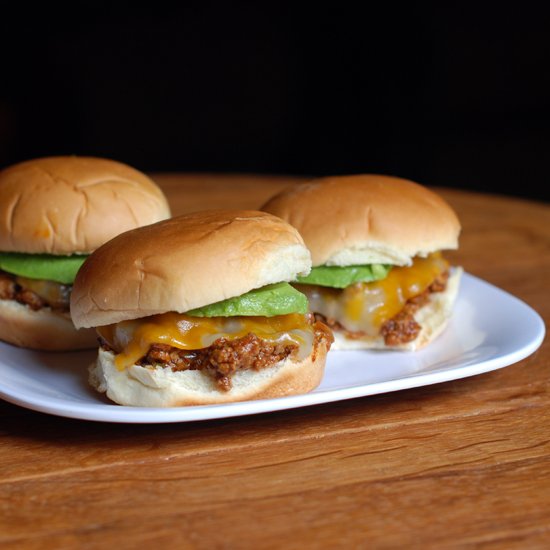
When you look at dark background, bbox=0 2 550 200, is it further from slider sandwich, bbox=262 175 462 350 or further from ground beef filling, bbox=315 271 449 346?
ground beef filling, bbox=315 271 449 346

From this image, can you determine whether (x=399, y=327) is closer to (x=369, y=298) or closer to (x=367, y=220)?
(x=369, y=298)

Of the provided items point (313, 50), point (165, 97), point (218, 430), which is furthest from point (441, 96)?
point (218, 430)

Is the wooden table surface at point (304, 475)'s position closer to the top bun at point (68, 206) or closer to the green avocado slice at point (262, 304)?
the green avocado slice at point (262, 304)

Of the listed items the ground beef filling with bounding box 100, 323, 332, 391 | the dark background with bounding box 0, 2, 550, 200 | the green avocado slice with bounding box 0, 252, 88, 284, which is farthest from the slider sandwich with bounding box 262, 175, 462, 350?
the dark background with bounding box 0, 2, 550, 200

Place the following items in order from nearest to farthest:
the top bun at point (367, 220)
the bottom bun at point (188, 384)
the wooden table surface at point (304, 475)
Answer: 1. the wooden table surface at point (304, 475)
2. the bottom bun at point (188, 384)
3. the top bun at point (367, 220)

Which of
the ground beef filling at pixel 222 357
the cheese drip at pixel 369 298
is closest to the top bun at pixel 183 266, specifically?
the ground beef filling at pixel 222 357

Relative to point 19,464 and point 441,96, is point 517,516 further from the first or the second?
point 441,96

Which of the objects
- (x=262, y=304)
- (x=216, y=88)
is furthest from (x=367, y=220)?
(x=216, y=88)
